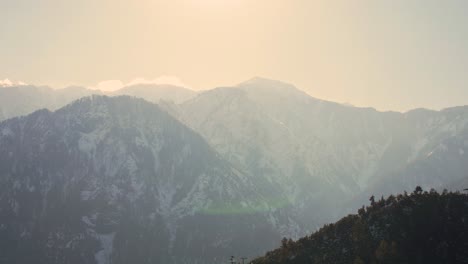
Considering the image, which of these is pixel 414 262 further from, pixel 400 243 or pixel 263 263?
pixel 263 263

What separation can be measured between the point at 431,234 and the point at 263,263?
52.8 m

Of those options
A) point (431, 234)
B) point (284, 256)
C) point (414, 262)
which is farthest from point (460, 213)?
point (284, 256)

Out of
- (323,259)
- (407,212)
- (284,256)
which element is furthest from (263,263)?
(407,212)

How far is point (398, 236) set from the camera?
173 meters

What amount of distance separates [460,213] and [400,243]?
68.1ft

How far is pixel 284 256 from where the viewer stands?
194500 mm

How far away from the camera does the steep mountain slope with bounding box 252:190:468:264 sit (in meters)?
164

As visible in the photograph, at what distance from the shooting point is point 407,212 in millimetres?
181875

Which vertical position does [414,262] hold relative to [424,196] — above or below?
below

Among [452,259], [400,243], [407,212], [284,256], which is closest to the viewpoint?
[452,259]

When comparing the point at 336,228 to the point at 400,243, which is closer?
the point at 400,243

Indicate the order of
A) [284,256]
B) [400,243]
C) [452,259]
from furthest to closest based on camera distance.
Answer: [284,256] → [400,243] → [452,259]

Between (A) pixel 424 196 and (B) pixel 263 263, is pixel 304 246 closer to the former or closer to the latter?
(B) pixel 263 263

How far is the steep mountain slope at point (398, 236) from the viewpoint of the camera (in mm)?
163750
